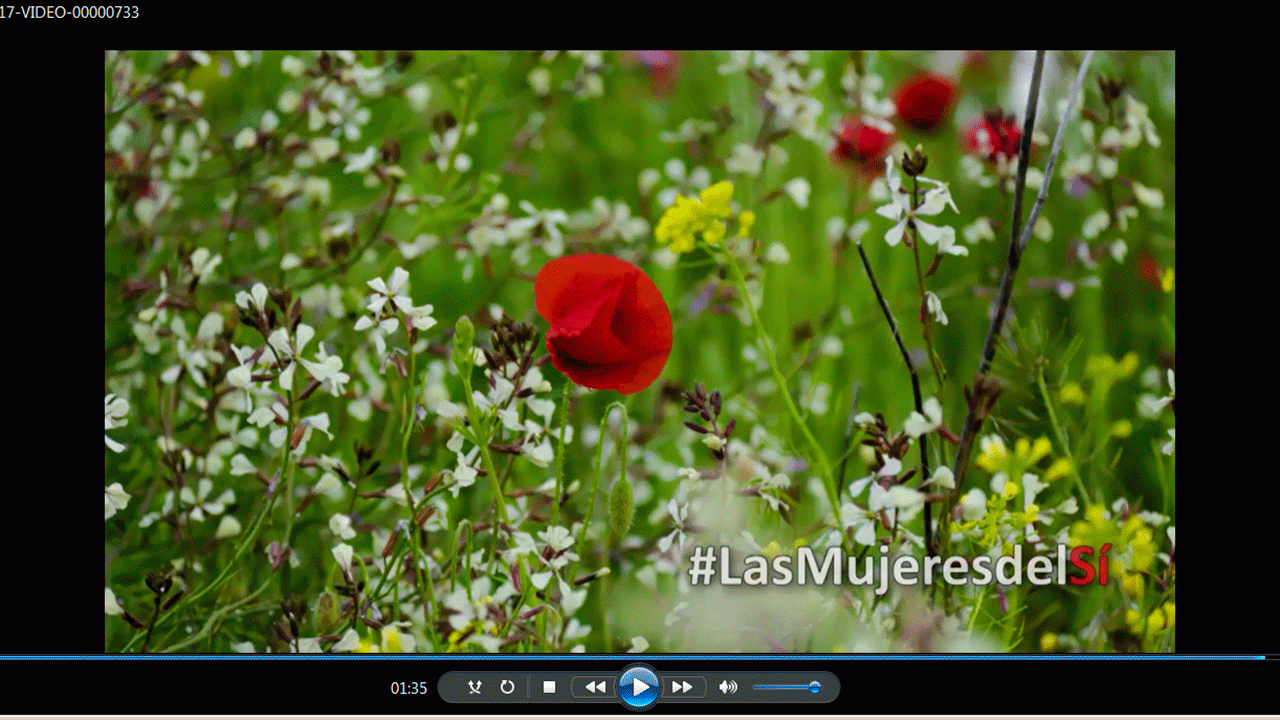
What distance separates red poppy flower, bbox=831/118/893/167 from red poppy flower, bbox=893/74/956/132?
41mm

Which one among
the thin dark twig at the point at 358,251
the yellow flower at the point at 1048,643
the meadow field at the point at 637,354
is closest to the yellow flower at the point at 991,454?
the meadow field at the point at 637,354

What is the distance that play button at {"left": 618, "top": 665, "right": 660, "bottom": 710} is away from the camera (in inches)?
36.2

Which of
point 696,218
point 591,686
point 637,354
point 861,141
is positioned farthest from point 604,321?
point 861,141

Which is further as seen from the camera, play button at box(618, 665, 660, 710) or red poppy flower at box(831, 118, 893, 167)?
red poppy flower at box(831, 118, 893, 167)

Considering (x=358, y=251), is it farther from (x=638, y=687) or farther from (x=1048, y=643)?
(x=1048, y=643)

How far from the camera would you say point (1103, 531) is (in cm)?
96

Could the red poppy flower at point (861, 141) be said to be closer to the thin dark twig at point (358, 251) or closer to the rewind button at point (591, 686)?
the thin dark twig at point (358, 251)

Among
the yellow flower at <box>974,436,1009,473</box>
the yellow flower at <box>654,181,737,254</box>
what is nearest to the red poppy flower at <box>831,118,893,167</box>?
the yellow flower at <box>654,181,737,254</box>

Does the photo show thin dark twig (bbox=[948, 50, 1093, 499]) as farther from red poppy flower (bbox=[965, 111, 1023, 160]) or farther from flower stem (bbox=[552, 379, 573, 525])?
flower stem (bbox=[552, 379, 573, 525])

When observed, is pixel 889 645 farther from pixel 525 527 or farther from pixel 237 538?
pixel 237 538

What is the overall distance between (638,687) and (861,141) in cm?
65

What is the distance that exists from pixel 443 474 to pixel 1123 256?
0.78m

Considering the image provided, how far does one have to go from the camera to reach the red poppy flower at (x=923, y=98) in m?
1.20

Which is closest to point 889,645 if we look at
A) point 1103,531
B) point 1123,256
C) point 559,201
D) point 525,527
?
point 1103,531
